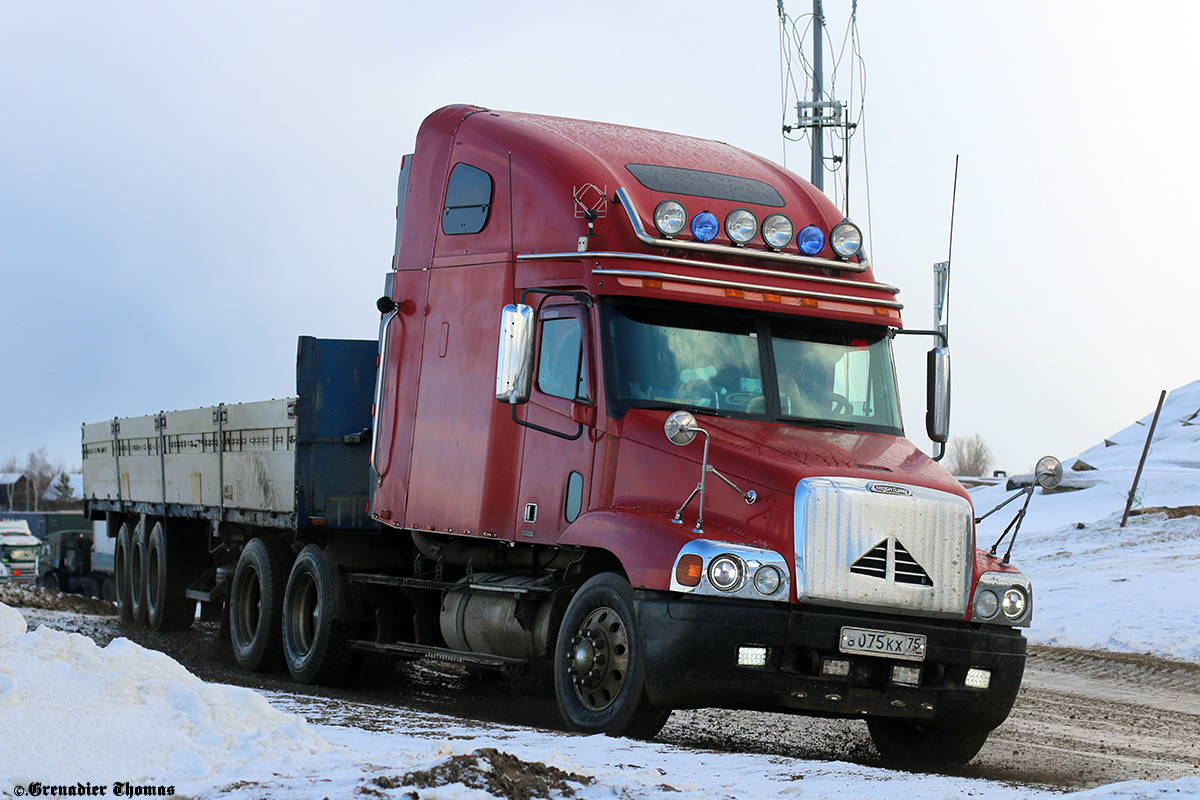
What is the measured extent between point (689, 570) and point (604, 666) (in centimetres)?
101

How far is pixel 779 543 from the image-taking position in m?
8.28

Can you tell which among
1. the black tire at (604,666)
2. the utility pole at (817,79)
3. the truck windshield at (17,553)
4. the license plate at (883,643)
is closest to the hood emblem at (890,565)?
the license plate at (883,643)

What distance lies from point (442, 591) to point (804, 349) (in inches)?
138

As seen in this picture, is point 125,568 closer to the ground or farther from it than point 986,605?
closer to the ground

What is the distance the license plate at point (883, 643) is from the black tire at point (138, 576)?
39.6 ft

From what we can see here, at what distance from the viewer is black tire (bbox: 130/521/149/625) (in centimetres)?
1829

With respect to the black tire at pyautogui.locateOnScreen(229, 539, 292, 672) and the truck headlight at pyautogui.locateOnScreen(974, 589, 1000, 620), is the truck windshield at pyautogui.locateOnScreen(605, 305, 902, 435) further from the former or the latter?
the black tire at pyautogui.locateOnScreen(229, 539, 292, 672)

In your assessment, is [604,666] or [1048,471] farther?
[1048,471]

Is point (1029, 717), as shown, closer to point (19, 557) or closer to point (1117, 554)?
point (1117, 554)

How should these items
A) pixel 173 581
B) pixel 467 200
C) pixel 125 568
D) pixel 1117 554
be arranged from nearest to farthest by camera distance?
pixel 467 200
pixel 173 581
pixel 125 568
pixel 1117 554

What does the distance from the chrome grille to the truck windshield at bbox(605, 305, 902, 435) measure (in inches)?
43.5

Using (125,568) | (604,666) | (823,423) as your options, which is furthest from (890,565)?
(125,568)

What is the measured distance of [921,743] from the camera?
9.52 metres

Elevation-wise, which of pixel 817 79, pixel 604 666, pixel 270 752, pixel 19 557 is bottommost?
pixel 19 557
